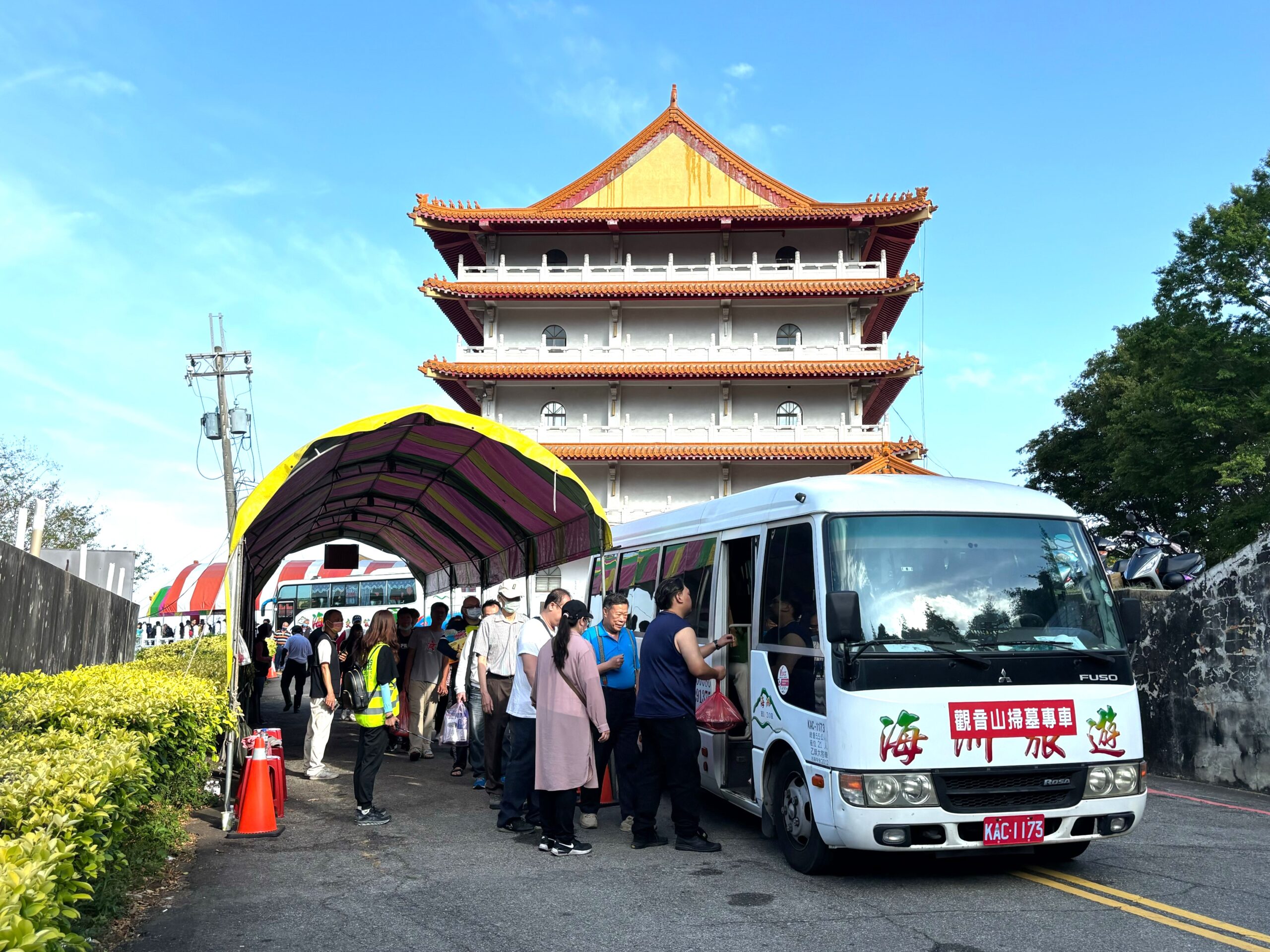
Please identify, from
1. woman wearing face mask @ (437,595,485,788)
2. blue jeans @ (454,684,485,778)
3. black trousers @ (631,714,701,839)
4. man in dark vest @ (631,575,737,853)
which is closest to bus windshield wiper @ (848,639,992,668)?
man in dark vest @ (631,575,737,853)

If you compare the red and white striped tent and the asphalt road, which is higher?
the red and white striped tent

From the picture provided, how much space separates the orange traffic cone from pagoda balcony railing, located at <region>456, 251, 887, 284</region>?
30456mm

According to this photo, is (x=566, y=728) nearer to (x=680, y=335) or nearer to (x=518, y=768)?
(x=518, y=768)

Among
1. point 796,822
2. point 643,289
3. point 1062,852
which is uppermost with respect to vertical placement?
point 643,289

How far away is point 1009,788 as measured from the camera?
6.50 metres

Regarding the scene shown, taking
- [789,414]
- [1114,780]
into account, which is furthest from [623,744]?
[789,414]

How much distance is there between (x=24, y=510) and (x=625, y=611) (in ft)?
34.5

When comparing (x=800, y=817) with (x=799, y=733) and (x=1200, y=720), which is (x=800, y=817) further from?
(x=1200, y=720)

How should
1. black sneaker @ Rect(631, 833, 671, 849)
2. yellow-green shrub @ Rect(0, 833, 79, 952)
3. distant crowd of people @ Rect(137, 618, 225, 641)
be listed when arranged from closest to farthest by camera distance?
yellow-green shrub @ Rect(0, 833, 79, 952) → black sneaker @ Rect(631, 833, 671, 849) → distant crowd of people @ Rect(137, 618, 225, 641)

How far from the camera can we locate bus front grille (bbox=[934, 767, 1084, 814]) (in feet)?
21.1

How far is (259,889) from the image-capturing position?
6855mm

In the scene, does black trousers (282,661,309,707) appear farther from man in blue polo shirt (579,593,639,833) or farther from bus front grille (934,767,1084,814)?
bus front grille (934,767,1084,814)

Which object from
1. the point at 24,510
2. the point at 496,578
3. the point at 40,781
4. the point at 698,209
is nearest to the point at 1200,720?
the point at 496,578

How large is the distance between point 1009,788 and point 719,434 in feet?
101
